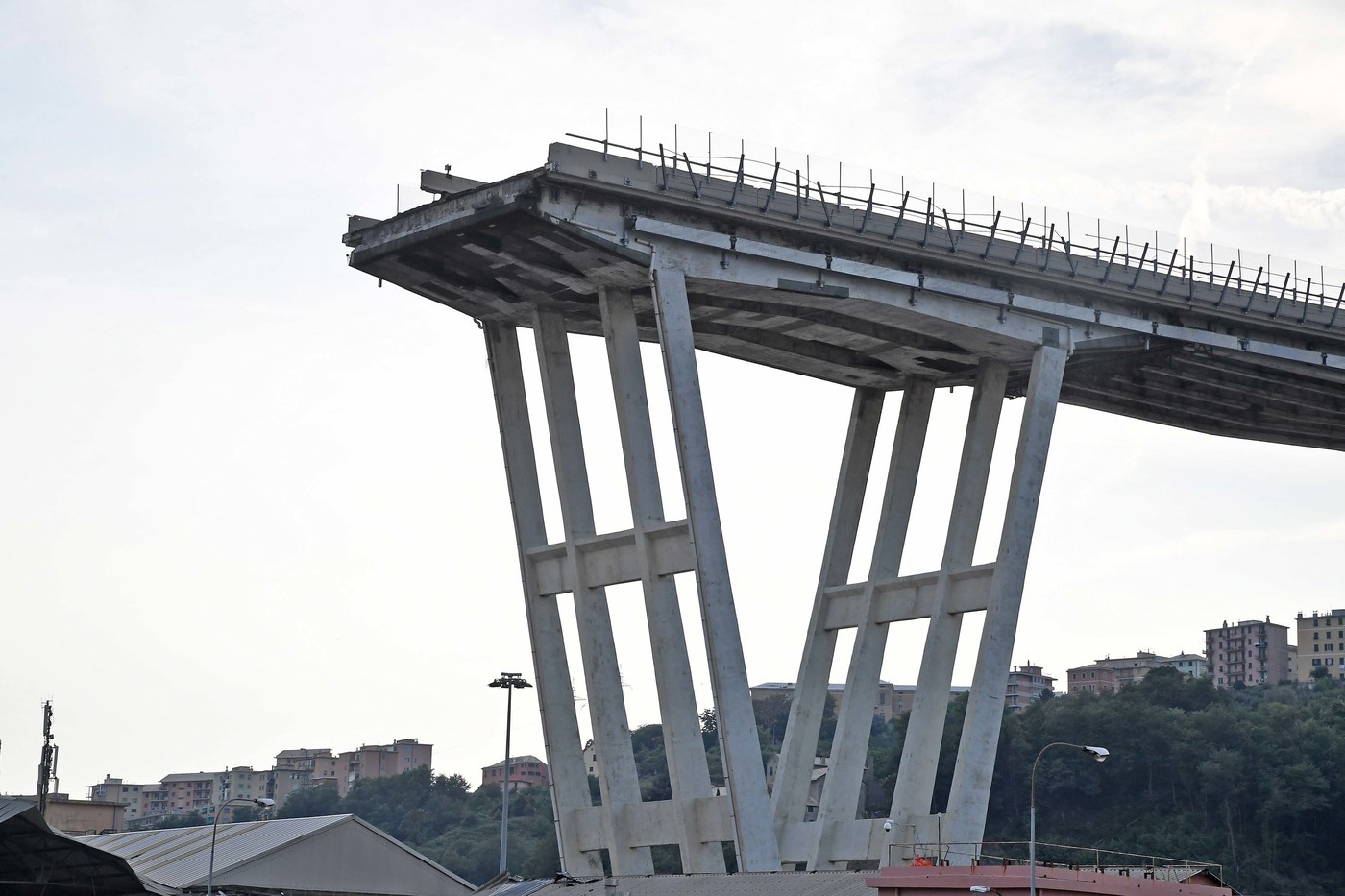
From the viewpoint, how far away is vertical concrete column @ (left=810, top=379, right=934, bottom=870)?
55.9m

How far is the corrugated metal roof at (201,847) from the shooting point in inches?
2675

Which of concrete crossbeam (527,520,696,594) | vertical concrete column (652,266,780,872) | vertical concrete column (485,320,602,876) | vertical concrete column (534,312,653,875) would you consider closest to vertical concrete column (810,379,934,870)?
vertical concrete column (534,312,653,875)

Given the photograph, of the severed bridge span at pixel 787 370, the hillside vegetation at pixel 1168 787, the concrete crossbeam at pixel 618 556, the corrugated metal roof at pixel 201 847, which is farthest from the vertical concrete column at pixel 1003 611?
the hillside vegetation at pixel 1168 787

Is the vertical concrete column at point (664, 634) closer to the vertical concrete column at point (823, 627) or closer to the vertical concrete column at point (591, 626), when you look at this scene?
the vertical concrete column at point (591, 626)

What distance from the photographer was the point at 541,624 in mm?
53219

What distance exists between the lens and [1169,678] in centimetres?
14312

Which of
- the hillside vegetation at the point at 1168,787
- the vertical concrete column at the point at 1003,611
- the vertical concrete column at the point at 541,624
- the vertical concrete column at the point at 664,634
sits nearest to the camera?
the vertical concrete column at the point at 664,634

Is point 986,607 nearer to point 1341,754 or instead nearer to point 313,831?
point 313,831

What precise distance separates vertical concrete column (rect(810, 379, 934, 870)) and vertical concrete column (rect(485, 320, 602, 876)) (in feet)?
25.9

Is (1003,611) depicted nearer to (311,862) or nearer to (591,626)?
(591,626)

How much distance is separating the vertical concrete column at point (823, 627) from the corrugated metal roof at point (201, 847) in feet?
68.0

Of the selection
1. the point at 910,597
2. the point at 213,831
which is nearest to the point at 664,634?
the point at 910,597

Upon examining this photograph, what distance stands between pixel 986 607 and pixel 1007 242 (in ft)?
35.5

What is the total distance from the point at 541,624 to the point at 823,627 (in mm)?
10492
